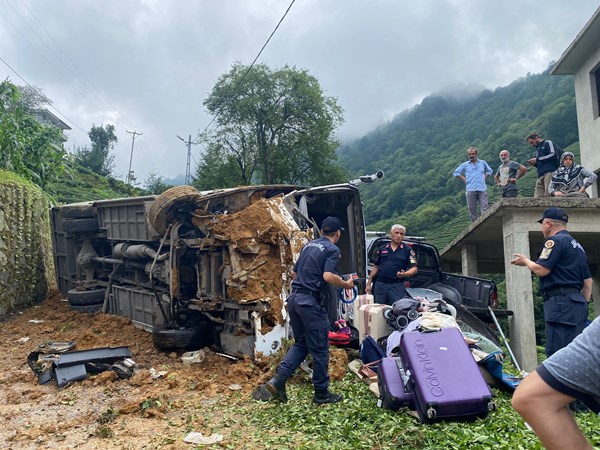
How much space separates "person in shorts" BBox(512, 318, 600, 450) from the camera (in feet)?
4.75

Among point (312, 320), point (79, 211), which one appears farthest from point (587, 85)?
point (79, 211)

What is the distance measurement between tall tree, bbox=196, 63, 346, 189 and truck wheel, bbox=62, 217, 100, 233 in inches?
830

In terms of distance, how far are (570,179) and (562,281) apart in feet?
14.0

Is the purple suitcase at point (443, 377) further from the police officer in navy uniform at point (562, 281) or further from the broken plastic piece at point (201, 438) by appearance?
the broken plastic piece at point (201, 438)

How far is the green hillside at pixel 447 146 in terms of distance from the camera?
114ft

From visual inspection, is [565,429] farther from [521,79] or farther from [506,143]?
[521,79]

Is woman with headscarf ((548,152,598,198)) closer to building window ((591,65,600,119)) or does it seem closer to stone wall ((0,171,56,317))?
building window ((591,65,600,119))

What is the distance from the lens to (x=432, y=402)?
3600 millimetres

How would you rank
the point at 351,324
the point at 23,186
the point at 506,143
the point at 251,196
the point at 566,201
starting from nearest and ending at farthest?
the point at 251,196 → the point at 351,324 → the point at 566,201 → the point at 23,186 → the point at 506,143

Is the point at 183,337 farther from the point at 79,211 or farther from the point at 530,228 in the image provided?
the point at 530,228

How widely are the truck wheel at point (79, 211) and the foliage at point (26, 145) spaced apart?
436cm

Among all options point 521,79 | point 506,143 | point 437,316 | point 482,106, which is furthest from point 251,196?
point 521,79

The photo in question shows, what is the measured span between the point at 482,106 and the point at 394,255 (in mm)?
58275

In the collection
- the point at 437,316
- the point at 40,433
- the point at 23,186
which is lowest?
the point at 40,433
